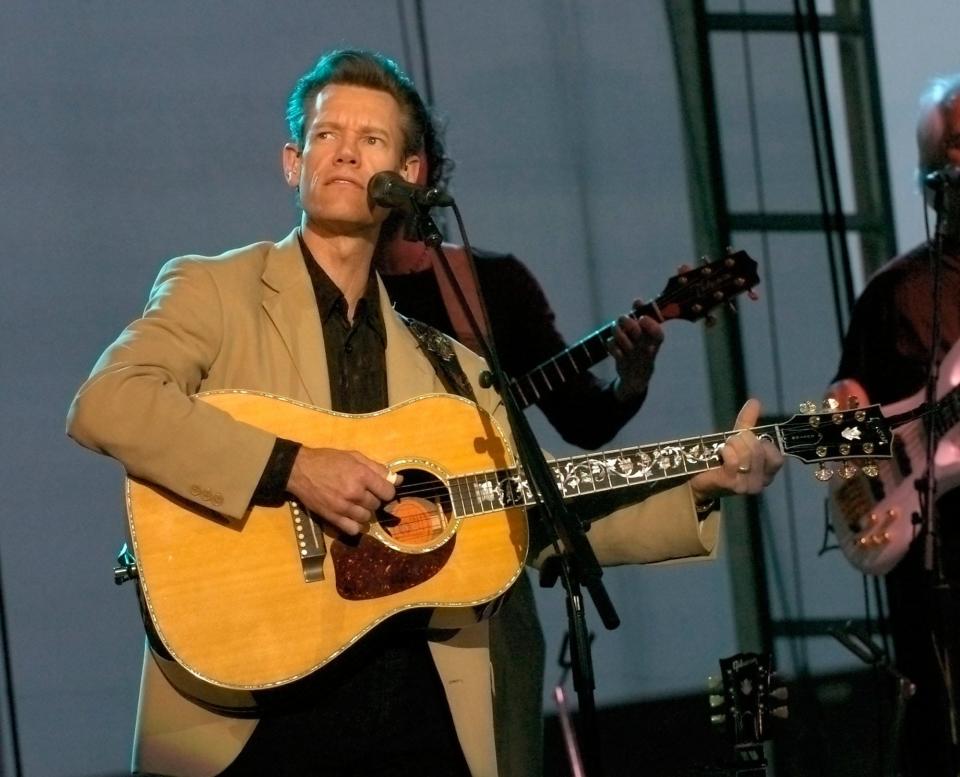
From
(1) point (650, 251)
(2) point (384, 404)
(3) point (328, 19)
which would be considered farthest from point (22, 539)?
(1) point (650, 251)

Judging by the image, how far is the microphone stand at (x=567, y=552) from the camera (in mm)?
2398

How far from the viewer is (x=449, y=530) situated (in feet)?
9.26

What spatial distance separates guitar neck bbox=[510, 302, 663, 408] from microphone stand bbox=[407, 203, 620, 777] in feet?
3.63

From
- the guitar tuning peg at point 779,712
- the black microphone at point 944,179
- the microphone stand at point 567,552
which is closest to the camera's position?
the microphone stand at point 567,552

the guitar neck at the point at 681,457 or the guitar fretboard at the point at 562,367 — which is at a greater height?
the guitar fretboard at the point at 562,367

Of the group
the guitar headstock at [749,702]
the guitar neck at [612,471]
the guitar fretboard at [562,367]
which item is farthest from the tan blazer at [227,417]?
the guitar fretboard at [562,367]

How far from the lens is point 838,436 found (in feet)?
9.48

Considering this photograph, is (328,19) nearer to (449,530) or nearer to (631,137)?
(631,137)

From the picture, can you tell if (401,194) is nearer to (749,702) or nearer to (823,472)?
(823,472)

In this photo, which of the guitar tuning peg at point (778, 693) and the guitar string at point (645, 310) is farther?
the guitar string at point (645, 310)

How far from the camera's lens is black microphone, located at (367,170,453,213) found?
8.59 feet

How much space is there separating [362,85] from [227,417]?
0.86 m

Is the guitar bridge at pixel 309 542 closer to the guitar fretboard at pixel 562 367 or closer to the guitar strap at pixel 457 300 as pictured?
the guitar fretboard at pixel 562 367

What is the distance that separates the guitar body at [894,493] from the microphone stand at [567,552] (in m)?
1.79
